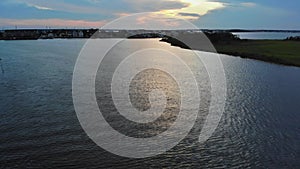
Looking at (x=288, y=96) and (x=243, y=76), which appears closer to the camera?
(x=288, y=96)

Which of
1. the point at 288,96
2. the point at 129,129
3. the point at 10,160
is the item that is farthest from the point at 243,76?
the point at 10,160

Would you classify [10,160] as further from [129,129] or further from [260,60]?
[260,60]

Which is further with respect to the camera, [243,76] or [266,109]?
[243,76]

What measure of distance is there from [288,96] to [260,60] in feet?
104

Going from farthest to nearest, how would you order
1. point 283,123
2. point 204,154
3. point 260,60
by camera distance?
point 260,60, point 283,123, point 204,154

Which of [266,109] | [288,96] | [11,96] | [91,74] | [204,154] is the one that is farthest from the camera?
[91,74]

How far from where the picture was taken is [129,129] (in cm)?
2077

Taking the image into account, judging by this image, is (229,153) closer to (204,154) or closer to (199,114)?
(204,154)

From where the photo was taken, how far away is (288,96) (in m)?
31.2

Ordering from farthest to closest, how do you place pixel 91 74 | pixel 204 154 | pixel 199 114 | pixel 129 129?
pixel 91 74 < pixel 199 114 < pixel 129 129 < pixel 204 154

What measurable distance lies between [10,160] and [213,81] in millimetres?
27905

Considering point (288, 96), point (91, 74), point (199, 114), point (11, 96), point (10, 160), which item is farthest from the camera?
point (91, 74)

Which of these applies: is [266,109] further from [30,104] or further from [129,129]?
[30,104]

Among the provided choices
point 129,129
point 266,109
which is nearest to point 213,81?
point 266,109
